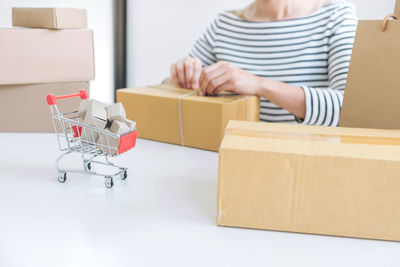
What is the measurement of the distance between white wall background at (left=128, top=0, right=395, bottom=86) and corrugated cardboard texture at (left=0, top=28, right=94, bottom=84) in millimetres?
767

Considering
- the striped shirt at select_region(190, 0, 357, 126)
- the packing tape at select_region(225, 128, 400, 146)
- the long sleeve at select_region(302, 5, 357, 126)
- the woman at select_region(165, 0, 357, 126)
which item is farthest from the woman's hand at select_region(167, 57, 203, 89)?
the packing tape at select_region(225, 128, 400, 146)

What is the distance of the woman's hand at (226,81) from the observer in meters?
0.97

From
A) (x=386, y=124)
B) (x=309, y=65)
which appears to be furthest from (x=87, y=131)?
(x=309, y=65)

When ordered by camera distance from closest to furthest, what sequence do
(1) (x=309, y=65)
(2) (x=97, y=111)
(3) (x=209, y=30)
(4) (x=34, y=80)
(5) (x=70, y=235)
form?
(5) (x=70, y=235) → (2) (x=97, y=111) → (4) (x=34, y=80) → (1) (x=309, y=65) → (3) (x=209, y=30)

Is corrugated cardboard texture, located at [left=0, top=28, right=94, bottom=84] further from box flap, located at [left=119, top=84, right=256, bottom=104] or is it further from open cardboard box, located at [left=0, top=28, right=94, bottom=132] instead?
box flap, located at [left=119, top=84, right=256, bottom=104]

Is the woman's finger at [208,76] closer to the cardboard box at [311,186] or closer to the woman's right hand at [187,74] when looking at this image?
the woman's right hand at [187,74]

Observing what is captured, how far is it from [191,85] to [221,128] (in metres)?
0.26

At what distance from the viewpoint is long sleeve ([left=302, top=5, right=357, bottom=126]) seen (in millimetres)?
1017

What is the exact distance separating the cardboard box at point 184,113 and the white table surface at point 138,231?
0.18 m

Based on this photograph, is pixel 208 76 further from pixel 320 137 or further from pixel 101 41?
pixel 101 41

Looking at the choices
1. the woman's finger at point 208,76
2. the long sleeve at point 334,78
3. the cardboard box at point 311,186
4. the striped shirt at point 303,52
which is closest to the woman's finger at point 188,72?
the woman's finger at point 208,76

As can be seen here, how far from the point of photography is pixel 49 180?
68 centimetres

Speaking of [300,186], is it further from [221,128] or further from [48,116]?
[48,116]

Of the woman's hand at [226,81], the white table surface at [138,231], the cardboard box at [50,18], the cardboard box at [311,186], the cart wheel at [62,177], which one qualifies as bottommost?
the white table surface at [138,231]
